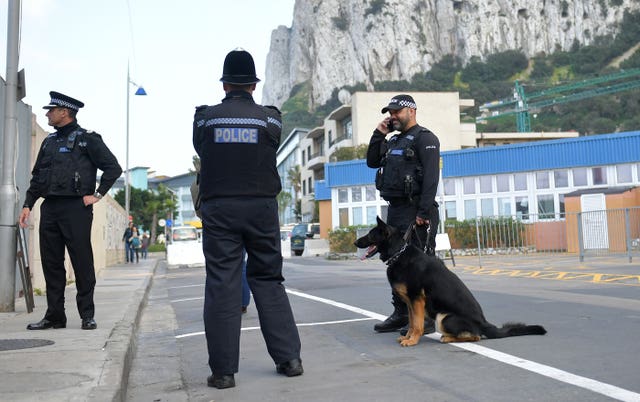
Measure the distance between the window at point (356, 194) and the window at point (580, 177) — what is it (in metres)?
11.7

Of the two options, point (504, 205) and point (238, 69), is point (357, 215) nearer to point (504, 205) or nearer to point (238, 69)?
point (504, 205)

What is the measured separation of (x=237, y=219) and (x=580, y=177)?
3176 cm

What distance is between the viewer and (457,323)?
207 inches

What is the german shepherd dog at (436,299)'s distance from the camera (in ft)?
17.2

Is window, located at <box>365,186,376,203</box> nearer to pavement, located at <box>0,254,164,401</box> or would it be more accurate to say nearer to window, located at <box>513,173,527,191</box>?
window, located at <box>513,173,527,191</box>

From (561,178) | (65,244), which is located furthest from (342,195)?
(65,244)

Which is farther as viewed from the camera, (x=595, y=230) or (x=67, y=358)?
(x=595, y=230)

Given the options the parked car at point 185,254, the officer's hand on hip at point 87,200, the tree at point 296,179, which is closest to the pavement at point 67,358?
the officer's hand on hip at point 87,200

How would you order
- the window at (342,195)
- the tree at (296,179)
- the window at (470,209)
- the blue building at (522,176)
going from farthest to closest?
the tree at (296,179)
the window at (342,195)
the window at (470,209)
the blue building at (522,176)

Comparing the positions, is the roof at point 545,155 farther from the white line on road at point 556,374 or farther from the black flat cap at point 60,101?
the black flat cap at point 60,101

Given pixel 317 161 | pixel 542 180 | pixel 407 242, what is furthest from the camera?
pixel 317 161

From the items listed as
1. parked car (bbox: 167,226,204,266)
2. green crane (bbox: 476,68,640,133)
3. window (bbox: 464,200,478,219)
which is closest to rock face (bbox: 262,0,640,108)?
green crane (bbox: 476,68,640,133)

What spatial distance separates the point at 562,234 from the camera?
2202cm

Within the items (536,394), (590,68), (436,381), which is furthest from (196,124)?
(590,68)
